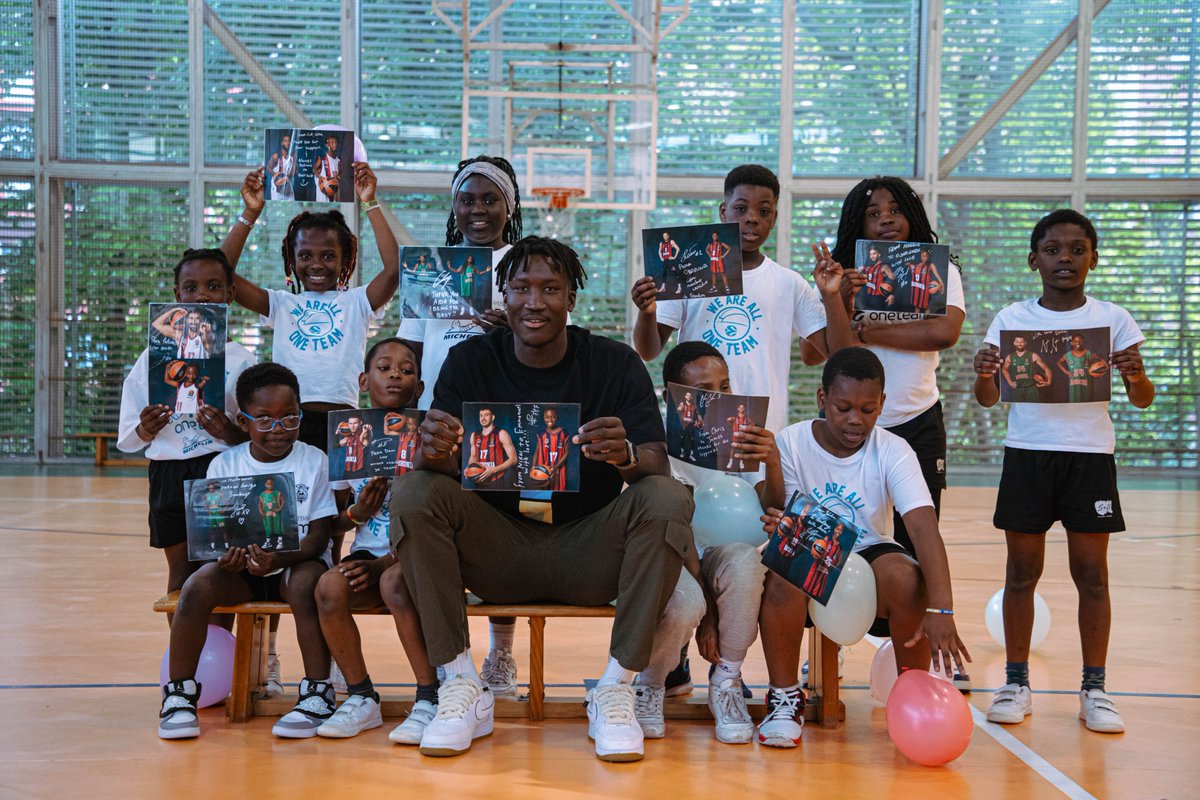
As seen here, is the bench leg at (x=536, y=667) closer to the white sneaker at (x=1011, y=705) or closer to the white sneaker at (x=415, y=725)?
the white sneaker at (x=415, y=725)

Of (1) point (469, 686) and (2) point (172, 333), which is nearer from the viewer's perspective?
(1) point (469, 686)

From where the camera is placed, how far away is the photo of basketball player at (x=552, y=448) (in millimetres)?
3238

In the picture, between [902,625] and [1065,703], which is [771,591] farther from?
[1065,703]

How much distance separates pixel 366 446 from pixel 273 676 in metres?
0.92

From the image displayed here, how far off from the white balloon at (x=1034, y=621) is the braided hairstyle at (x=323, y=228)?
286 cm

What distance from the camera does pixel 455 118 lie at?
1227 cm

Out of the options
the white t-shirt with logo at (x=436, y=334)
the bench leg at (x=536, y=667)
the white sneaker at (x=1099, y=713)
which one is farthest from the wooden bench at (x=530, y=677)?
the white t-shirt with logo at (x=436, y=334)

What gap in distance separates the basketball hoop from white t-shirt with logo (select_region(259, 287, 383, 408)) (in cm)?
675

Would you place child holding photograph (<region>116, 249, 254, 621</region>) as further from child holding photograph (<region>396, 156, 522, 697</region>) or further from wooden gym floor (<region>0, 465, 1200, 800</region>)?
child holding photograph (<region>396, 156, 522, 697</region>)

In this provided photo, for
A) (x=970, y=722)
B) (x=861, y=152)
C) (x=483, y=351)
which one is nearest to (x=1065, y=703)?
(x=970, y=722)

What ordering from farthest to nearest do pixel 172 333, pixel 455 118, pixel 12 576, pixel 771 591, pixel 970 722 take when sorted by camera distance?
pixel 455 118 → pixel 12 576 → pixel 172 333 → pixel 771 591 → pixel 970 722

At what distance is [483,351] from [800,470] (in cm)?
105

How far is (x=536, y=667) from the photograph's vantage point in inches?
138

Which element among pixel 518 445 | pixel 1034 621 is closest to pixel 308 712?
pixel 518 445
